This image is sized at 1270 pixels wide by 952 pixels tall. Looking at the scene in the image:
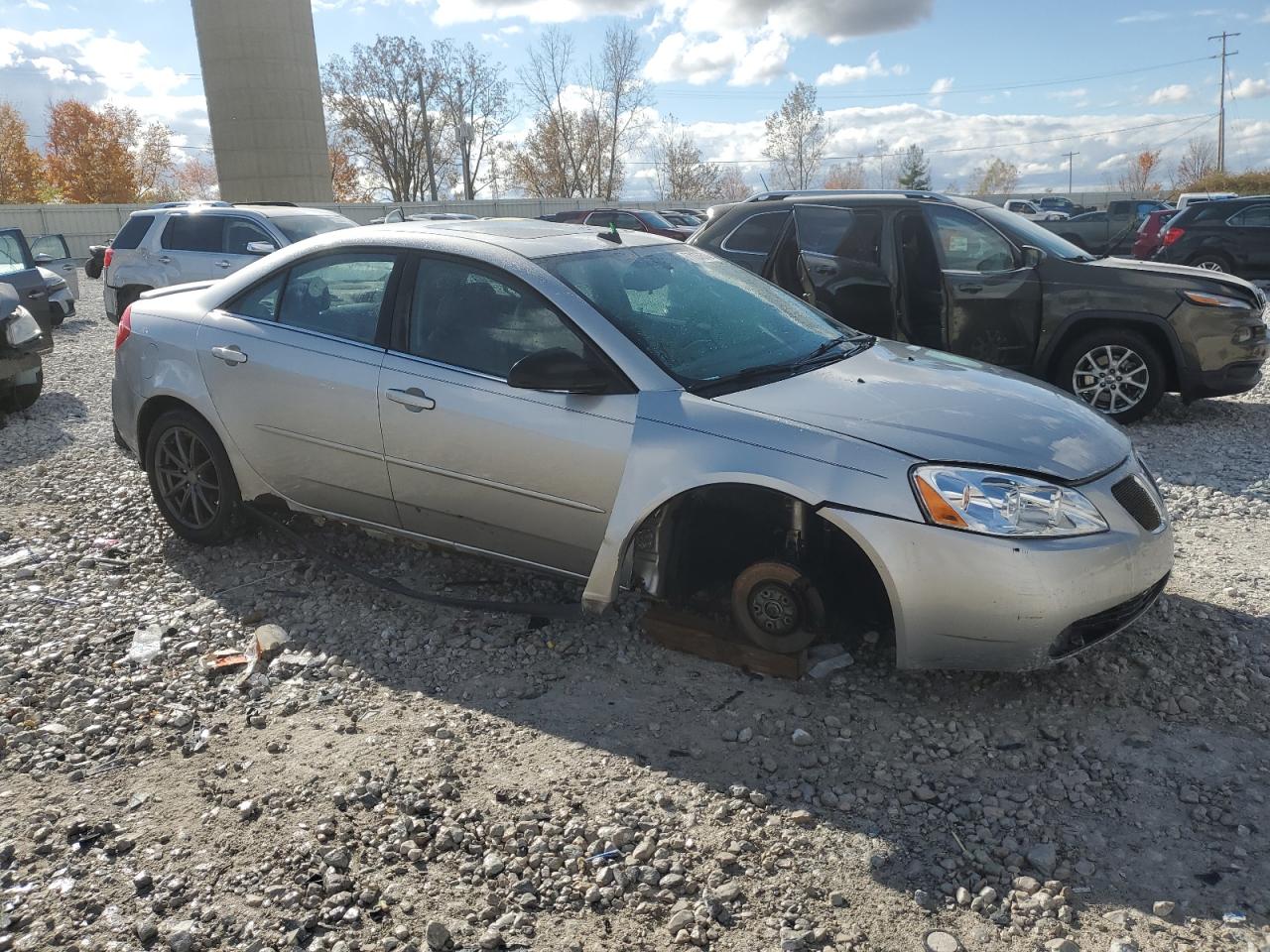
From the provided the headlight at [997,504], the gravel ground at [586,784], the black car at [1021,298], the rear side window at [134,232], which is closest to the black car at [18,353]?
the rear side window at [134,232]

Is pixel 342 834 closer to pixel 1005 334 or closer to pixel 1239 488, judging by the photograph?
pixel 1239 488

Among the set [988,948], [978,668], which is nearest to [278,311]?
[978,668]

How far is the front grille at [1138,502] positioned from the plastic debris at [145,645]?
3762 mm

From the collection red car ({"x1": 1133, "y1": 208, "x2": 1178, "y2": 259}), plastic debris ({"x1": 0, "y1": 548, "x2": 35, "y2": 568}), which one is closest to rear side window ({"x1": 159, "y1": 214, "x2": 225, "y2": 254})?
plastic debris ({"x1": 0, "y1": 548, "x2": 35, "y2": 568})

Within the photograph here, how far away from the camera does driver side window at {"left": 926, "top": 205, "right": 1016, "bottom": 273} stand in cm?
779

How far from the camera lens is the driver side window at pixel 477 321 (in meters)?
3.98

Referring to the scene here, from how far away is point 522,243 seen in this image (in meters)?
4.29

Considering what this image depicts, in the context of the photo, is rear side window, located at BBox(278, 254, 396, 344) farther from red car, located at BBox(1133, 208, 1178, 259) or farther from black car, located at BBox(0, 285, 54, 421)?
red car, located at BBox(1133, 208, 1178, 259)

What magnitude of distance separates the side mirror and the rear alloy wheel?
913 mm

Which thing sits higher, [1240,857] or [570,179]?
[570,179]

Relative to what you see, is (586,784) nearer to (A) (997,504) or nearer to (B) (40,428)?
(A) (997,504)

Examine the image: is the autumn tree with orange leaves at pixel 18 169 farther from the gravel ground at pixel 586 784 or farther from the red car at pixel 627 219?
the gravel ground at pixel 586 784

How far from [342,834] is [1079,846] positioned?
2.10m

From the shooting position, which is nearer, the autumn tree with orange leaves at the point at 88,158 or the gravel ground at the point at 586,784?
the gravel ground at the point at 586,784
